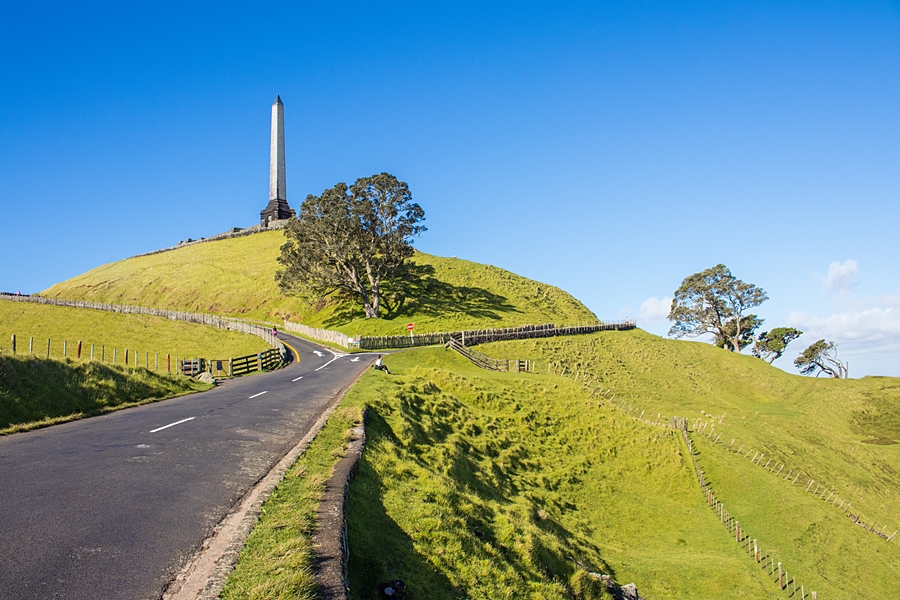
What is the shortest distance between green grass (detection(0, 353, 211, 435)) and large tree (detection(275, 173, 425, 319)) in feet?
140

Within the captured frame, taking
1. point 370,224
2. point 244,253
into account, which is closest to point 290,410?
point 370,224

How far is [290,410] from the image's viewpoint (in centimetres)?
2003

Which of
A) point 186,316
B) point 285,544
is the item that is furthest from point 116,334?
point 285,544

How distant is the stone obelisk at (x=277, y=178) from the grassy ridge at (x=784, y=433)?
7657 centimetres

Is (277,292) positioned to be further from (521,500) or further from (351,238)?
(521,500)

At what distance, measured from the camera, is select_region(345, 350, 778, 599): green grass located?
10703 millimetres

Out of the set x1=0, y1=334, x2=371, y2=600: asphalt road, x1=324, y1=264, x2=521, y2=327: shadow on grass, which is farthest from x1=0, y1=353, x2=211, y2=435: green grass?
x1=324, y1=264, x2=521, y2=327: shadow on grass

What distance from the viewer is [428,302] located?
243ft

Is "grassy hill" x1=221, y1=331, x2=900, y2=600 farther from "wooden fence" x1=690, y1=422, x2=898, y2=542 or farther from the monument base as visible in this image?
the monument base

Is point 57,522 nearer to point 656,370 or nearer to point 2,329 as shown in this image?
point 656,370

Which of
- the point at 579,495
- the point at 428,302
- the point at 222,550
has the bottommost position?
the point at 579,495

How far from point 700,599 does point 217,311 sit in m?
85.2

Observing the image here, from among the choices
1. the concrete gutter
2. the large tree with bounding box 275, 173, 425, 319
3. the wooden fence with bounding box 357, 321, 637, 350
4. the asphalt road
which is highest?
the large tree with bounding box 275, 173, 425, 319

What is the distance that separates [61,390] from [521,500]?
1635 centimetres
